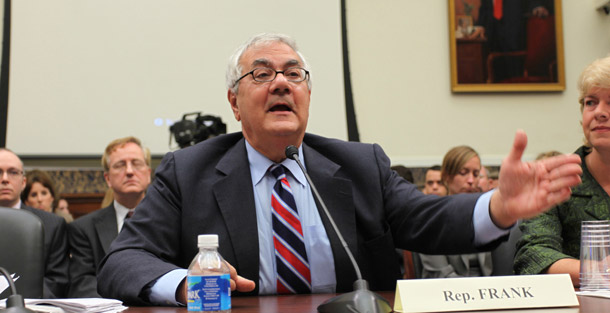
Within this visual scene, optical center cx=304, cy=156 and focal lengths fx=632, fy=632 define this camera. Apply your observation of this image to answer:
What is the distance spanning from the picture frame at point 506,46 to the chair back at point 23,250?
434cm

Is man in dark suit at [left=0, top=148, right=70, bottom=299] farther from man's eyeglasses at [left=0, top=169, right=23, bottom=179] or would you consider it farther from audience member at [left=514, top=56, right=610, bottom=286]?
audience member at [left=514, top=56, right=610, bottom=286]

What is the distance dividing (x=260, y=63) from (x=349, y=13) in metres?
3.88

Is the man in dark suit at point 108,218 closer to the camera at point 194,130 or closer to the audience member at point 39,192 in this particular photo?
the camera at point 194,130

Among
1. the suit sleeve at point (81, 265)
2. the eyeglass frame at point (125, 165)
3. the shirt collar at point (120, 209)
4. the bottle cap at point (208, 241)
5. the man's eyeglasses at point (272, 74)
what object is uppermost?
the man's eyeglasses at point (272, 74)

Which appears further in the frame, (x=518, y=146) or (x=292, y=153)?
(x=292, y=153)

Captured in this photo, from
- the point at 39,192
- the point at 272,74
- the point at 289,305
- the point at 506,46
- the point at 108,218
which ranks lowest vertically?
the point at 289,305

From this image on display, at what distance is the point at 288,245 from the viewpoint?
1.75 m

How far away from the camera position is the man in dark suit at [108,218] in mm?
3244

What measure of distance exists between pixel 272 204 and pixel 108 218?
6.54ft

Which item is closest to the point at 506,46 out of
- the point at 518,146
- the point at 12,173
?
the point at 12,173

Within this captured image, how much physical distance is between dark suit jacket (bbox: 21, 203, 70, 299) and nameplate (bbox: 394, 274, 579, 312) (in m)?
2.36

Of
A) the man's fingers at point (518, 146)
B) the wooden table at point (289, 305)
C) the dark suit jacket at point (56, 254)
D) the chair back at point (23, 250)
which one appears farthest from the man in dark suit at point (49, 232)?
the man's fingers at point (518, 146)

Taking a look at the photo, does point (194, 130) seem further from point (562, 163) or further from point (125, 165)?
point (562, 163)

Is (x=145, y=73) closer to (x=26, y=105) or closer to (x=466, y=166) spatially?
(x=26, y=105)
